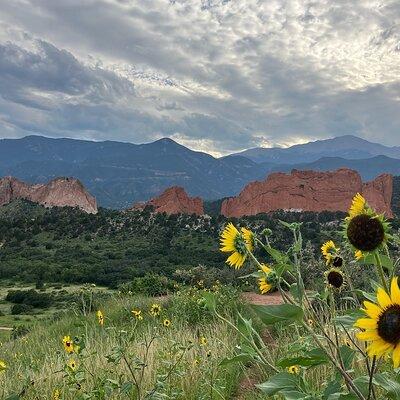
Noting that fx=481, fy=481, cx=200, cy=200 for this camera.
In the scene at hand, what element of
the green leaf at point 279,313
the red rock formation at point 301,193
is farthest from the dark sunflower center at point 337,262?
the red rock formation at point 301,193

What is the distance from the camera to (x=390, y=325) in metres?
1.49

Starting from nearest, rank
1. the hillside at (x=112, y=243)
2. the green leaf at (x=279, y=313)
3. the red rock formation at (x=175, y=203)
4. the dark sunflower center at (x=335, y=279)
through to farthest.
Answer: the green leaf at (x=279, y=313), the dark sunflower center at (x=335, y=279), the hillside at (x=112, y=243), the red rock formation at (x=175, y=203)

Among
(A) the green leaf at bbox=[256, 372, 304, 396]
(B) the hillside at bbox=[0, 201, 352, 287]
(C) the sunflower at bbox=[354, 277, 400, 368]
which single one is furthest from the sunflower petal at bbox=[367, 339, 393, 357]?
(B) the hillside at bbox=[0, 201, 352, 287]

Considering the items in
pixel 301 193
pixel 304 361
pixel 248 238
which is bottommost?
pixel 304 361

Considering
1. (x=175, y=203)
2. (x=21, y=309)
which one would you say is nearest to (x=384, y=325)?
(x=21, y=309)

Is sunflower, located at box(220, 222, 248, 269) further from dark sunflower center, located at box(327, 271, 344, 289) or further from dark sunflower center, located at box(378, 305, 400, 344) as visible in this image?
dark sunflower center, located at box(378, 305, 400, 344)

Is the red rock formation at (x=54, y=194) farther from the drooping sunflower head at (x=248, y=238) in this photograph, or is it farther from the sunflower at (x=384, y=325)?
the sunflower at (x=384, y=325)

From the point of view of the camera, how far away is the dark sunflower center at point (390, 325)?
4.88 ft

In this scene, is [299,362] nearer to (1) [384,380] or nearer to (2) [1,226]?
(1) [384,380]

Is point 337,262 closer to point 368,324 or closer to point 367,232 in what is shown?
point 367,232

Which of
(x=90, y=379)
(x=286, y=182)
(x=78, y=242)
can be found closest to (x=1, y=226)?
(x=78, y=242)

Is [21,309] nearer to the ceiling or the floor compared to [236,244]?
nearer to the floor

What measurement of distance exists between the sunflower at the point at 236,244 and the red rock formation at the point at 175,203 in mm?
92100

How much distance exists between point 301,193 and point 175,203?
26337 millimetres
